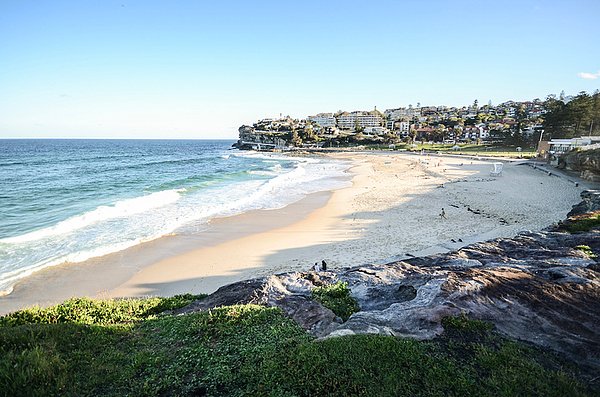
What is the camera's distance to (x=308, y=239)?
1627cm

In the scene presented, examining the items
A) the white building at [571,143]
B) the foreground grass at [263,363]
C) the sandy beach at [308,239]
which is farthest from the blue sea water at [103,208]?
the white building at [571,143]

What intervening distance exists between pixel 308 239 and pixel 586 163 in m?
31.3

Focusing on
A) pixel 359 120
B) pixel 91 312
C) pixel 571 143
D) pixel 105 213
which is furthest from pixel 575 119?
pixel 359 120

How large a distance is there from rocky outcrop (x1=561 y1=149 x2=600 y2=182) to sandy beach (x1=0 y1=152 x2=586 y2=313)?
14.4ft

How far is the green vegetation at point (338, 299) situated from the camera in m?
6.15

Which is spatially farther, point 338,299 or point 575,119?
point 575,119

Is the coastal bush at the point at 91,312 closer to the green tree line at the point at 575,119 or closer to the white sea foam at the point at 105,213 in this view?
the white sea foam at the point at 105,213

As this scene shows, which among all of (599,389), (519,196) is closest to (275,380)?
(599,389)

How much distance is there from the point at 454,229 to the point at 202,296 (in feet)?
44.0

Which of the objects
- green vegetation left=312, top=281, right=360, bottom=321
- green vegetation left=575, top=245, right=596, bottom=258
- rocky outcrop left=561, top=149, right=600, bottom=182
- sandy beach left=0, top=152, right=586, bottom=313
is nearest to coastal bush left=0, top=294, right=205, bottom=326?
green vegetation left=312, top=281, right=360, bottom=321

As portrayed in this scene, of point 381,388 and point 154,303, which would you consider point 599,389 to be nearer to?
point 381,388

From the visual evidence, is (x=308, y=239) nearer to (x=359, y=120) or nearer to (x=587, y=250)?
(x=587, y=250)

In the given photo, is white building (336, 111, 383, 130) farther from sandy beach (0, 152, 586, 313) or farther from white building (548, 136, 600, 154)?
sandy beach (0, 152, 586, 313)

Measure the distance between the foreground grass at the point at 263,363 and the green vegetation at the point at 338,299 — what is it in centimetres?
112
